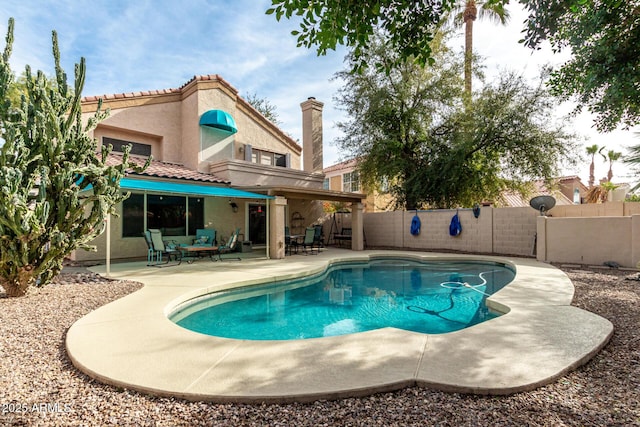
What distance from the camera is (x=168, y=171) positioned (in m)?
14.3

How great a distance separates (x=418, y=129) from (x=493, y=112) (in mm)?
3880

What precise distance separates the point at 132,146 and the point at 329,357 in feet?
50.1

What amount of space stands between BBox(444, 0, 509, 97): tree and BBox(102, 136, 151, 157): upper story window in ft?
57.3

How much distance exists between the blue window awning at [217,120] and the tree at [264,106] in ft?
60.1

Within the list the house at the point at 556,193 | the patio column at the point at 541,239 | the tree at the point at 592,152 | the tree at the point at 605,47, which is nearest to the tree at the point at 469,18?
the house at the point at 556,193

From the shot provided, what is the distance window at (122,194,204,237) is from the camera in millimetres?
13219

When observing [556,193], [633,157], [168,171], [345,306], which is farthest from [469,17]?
[345,306]

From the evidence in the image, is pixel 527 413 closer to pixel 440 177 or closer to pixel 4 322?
pixel 4 322

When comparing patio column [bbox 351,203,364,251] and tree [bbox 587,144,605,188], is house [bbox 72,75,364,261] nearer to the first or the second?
patio column [bbox 351,203,364,251]

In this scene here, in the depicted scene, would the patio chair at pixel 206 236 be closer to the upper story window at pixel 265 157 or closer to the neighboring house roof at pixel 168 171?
the neighboring house roof at pixel 168 171

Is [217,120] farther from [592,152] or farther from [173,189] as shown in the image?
[592,152]

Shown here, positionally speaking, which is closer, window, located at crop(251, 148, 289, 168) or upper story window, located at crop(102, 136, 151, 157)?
upper story window, located at crop(102, 136, 151, 157)

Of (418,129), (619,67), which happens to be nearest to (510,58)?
(418,129)

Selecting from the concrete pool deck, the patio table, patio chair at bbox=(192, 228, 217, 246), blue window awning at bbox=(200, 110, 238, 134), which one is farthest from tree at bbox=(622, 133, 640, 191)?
blue window awning at bbox=(200, 110, 238, 134)
